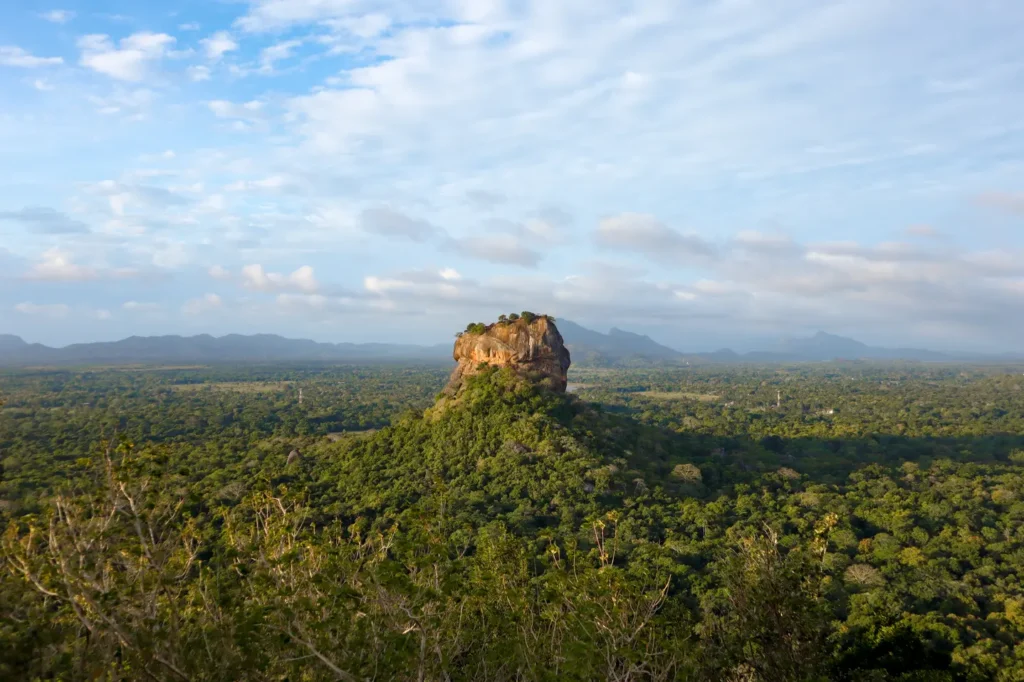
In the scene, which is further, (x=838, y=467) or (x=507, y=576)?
(x=838, y=467)

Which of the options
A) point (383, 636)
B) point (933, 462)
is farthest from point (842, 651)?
point (933, 462)

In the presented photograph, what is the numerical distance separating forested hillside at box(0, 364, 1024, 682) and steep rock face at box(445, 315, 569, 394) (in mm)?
1918

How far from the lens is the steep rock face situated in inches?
2074

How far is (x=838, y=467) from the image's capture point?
53594 millimetres

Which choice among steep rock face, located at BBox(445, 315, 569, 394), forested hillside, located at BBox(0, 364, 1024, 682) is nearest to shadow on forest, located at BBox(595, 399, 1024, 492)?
forested hillside, located at BBox(0, 364, 1024, 682)

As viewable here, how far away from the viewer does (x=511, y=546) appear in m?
16.1

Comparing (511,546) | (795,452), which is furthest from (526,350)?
(511,546)

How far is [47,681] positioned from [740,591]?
534 inches

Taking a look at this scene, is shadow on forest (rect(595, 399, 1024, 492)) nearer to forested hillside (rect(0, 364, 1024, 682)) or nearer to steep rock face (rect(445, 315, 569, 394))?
forested hillside (rect(0, 364, 1024, 682))

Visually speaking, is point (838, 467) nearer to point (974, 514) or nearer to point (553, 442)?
point (974, 514)

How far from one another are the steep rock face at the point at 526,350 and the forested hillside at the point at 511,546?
192cm

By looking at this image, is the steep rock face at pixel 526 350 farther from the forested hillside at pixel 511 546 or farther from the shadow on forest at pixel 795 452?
the shadow on forest at pixel 795 452

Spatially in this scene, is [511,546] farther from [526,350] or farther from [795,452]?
[795,452]

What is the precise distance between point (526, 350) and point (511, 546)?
1455 inches
